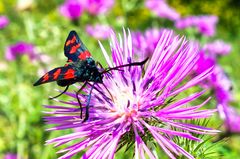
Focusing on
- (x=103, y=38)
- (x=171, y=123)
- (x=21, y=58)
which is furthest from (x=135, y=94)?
(x=103, y=38)

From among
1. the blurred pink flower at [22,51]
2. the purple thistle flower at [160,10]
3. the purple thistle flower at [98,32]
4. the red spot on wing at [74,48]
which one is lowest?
the red spot on wing at [74,48]

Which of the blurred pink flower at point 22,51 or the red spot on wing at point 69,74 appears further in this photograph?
the blurred pink flower at point 22,51

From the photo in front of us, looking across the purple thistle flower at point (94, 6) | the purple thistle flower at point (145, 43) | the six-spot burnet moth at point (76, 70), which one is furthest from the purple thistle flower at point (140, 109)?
the purple thistle flower at point (94, 6)

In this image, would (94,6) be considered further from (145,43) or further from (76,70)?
(76,70)

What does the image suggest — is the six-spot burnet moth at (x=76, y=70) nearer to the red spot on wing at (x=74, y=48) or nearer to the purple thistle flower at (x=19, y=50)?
the red spot on wing at (x=74, y=48)

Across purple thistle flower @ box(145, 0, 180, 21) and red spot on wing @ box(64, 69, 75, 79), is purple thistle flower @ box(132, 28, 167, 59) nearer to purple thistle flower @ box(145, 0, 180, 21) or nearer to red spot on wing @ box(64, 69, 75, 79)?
red spot on wing @ box(64, 69, 75, 79)

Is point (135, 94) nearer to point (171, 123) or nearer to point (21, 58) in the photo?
point (171, 123)

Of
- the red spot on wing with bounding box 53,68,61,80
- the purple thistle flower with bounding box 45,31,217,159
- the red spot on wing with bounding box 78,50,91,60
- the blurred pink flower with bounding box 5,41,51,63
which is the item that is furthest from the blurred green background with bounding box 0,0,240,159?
the red spot on wing with bounding box 53,68,61,80

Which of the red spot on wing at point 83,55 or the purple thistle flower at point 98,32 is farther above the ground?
the purple thistle flower at point 98,32

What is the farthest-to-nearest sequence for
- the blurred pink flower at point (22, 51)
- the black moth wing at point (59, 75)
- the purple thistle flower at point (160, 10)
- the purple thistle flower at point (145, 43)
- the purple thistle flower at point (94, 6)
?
the purple thistle flower at point (160, 10) → the purple thistle flower at point (94, 6) → the blurred pink flower at point (22, 51) → the purple thistle flower at point (145, 43) → the black moth wing at point (59, 75)
